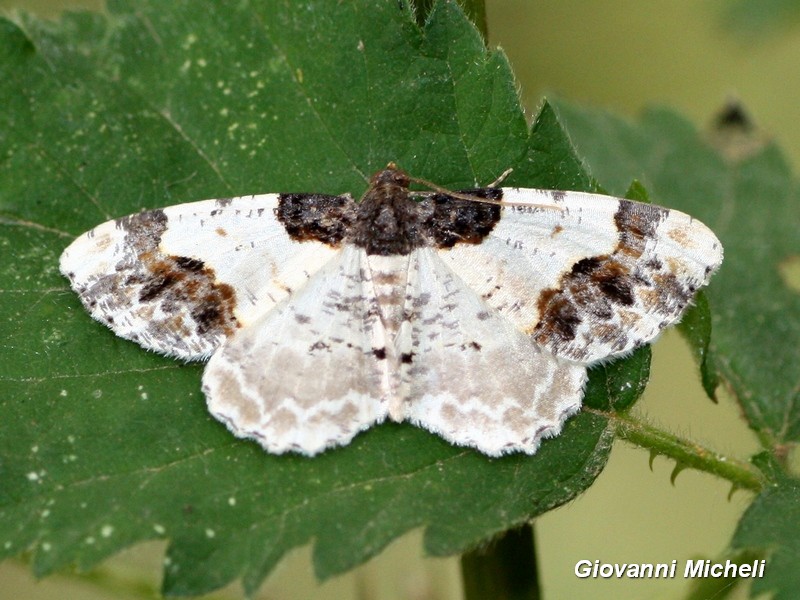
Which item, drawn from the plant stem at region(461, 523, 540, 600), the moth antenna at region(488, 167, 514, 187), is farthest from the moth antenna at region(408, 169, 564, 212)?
the plant stem at region(461, 523, 540, 600)

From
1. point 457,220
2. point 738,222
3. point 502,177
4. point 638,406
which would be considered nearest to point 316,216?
point 457,220

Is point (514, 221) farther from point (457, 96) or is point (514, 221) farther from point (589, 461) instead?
point (589, 461)

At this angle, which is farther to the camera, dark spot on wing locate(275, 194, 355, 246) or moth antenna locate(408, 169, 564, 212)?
dark spot on wing locate(275, 194, 355, 246)

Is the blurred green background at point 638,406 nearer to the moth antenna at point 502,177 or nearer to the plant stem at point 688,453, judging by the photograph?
the plant stem at point 688,453

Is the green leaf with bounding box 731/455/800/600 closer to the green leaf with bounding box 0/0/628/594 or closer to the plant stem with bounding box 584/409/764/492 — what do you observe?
the plant stem with bounding box 584/409/764/492

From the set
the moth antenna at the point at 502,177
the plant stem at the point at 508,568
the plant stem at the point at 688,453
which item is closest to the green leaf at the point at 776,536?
the plant stem at the point at 688,453
